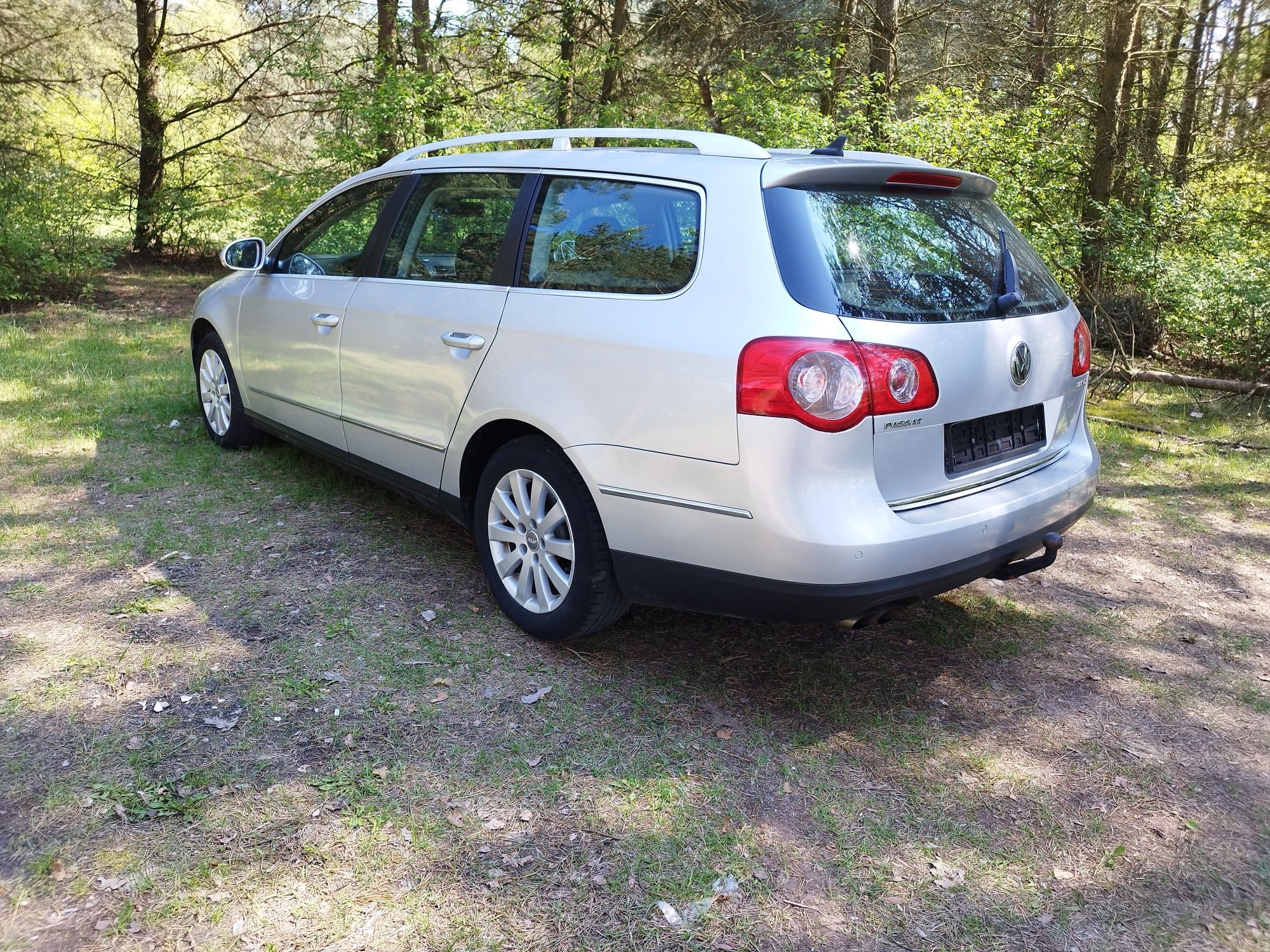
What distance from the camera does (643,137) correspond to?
3746 mm

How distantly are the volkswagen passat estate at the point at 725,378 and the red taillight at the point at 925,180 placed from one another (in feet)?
0.03

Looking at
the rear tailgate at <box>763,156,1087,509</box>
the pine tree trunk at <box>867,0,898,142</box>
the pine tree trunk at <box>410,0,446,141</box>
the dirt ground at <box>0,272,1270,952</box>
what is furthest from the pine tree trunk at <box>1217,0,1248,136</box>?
the rear tailgate at <box>763,156,1087,509</box>

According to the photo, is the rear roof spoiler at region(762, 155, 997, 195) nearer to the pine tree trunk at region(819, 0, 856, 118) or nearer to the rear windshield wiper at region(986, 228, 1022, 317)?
the rear windshield wiper at region(986, 228, 1022, 317)

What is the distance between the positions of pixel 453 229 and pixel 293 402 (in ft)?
5.09

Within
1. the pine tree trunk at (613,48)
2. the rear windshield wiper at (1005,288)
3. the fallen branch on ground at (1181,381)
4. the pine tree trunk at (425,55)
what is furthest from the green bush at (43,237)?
the fallen branch on ground at (1181,381)

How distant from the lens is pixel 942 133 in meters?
9.27

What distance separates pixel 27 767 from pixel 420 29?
11.8m

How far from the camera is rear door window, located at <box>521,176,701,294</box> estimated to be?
128 inches

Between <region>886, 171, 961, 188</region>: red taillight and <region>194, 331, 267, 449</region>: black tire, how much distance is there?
13.4 ft

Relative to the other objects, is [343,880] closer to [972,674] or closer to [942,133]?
[972,674]

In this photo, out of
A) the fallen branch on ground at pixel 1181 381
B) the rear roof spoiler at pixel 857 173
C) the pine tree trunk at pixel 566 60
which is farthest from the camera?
the pine tree trunk at pixel 566 60

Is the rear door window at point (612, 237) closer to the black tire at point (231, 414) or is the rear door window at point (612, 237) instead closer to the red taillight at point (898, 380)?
the red taillight at point (898, 380)

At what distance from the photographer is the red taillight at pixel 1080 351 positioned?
3705 mm

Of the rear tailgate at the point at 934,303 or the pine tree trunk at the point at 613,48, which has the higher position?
the pine tree trunk at the point at 613,48
